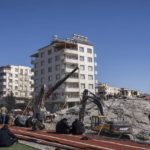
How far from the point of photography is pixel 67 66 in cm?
8969

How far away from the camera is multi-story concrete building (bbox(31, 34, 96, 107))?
87.8 meters

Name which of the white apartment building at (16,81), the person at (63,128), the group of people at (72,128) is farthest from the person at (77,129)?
the white apartment building at (16,81)

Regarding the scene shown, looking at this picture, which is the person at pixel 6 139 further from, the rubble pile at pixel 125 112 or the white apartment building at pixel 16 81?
the white apartment building at pixel 16 81

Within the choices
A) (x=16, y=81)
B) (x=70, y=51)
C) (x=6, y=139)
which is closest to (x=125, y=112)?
(x=6, y=139)

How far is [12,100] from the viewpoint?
10456cm

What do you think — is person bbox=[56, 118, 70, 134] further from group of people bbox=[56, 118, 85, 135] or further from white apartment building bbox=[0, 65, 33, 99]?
white apartment building bbox=[0, 65, 33, 99]

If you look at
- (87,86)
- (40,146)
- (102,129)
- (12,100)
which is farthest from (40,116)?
(12,100)

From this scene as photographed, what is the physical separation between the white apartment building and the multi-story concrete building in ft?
110

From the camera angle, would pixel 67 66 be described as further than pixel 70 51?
No

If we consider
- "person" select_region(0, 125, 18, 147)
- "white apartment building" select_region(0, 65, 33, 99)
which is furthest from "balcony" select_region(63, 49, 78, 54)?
"person" select_region(0, 125, 18, 147)

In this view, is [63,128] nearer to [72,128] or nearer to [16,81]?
[72,128]

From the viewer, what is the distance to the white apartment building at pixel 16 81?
133 metres

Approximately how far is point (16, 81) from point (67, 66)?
176ft

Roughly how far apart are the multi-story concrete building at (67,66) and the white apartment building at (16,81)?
33.6 m
